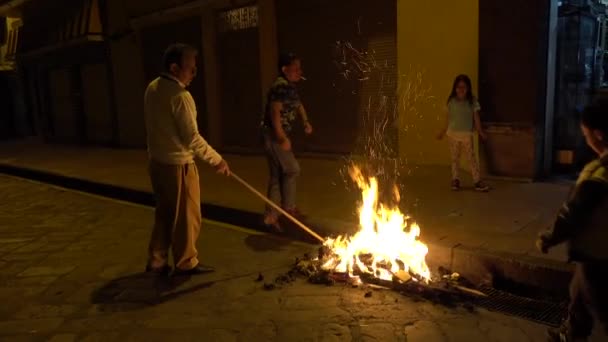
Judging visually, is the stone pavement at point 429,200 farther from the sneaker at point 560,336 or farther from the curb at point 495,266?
the sneaker at point 560,336

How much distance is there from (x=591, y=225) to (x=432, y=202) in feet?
12.5

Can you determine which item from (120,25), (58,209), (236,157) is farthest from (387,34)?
(120,25)

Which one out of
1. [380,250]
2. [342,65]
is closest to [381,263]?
A: [380,250]

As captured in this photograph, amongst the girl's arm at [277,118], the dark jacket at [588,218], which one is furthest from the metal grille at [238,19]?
the dark jacket at [588,218]

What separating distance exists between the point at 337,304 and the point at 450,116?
390cm

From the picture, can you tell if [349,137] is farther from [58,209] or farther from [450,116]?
[58,209]

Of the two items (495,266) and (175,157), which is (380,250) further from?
(175,157)

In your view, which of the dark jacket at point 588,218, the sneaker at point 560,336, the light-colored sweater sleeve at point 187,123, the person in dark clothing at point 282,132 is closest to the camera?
the dark jacket at point 588,218

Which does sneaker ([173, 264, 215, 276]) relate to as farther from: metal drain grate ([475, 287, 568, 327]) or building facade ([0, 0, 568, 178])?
building facade ([0, 0, 568, 178])

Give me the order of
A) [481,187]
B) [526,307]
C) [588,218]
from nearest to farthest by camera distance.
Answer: [588,218]
[526,307]
[481,187]

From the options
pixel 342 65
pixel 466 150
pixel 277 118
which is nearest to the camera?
pixel 277 118

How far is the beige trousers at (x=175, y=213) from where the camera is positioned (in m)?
4.61

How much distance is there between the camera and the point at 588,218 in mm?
2750

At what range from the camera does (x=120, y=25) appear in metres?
15.5
